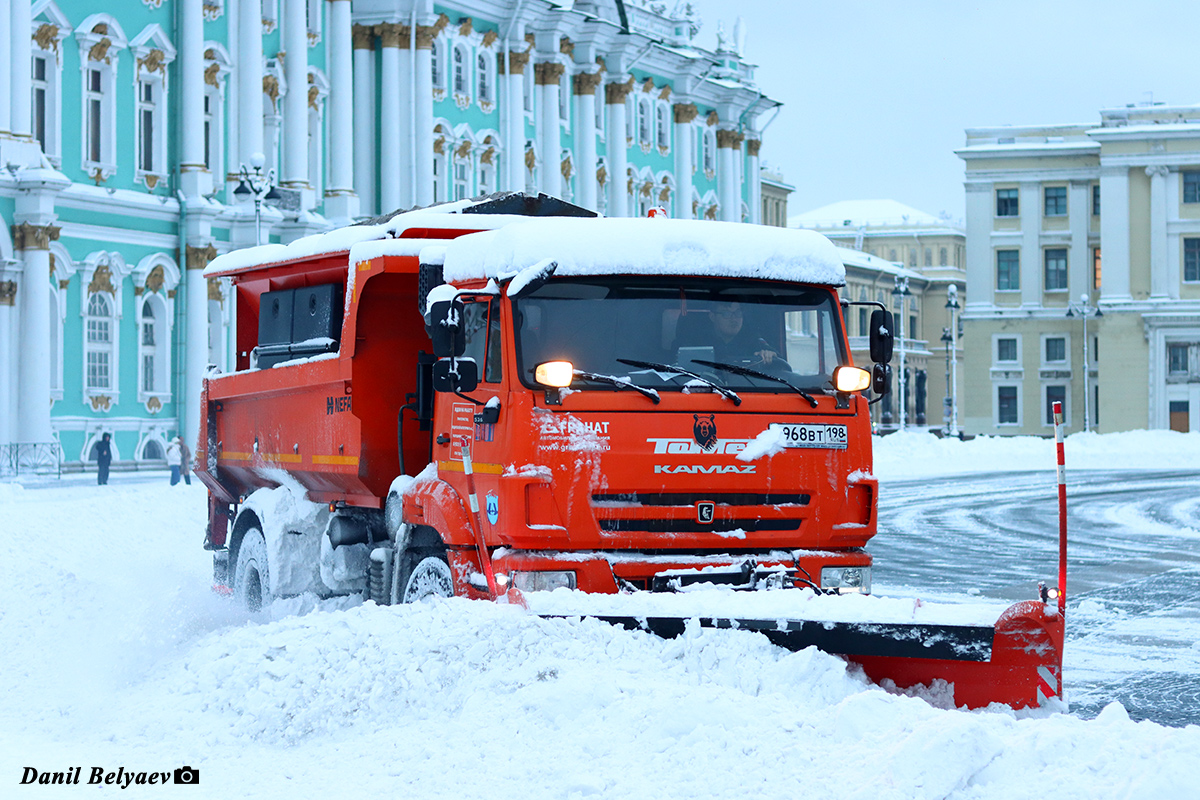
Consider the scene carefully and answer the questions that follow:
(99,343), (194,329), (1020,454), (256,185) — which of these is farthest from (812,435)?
(1020,454)

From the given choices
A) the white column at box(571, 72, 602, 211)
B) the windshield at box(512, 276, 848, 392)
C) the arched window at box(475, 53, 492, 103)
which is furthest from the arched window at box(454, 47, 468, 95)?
the windshield at box(512, 276, 848, 392)

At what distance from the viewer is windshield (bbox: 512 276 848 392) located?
930 centimetres

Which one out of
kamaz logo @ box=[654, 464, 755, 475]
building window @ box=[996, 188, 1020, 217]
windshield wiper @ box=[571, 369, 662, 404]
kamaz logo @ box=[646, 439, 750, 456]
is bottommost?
kamaz logo @ box=[654, 464, 755, 475]

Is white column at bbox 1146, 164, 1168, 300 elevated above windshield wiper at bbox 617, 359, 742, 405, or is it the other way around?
white column at bbox 1146, 164, 1168, 300

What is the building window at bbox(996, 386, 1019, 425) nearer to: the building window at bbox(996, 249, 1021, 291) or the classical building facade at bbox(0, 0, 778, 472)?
the building window at bbox(996, 249, 1021, 291)

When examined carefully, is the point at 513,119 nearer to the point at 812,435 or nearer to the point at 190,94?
the point at 190,94

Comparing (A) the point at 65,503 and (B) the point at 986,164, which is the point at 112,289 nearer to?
(A) the point at 65,503

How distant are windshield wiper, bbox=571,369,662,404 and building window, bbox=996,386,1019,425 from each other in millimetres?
80450

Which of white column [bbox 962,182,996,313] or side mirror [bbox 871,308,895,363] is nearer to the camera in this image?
side mirror [bbox 871,308,895,363]

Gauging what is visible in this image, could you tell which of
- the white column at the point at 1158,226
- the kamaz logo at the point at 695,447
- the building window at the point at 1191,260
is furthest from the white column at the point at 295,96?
the building window at the point at 1191,260

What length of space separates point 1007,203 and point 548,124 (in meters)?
36.8

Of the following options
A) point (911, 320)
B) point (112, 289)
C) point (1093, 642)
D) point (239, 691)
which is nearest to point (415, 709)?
point (239, 691)

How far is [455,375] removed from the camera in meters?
9.51

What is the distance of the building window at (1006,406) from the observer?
8681 centimetres
